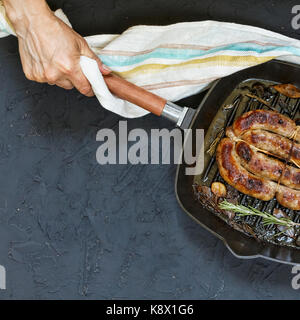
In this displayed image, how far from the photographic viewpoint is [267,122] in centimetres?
158

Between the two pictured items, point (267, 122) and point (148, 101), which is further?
point (267, 122)

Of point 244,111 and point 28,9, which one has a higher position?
point 28,9

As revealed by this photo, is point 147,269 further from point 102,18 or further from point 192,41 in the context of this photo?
point 102,18

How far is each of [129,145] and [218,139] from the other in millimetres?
358

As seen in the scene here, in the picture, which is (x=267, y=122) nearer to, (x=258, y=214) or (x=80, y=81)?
(x=258, y=214)

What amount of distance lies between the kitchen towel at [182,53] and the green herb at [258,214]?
46 cm

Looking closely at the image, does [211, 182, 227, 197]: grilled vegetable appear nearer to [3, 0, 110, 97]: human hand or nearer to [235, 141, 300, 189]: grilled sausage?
[235, 141, 300, 189]: grilled sausage

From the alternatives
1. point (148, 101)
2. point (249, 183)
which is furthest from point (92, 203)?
point (249, 183)

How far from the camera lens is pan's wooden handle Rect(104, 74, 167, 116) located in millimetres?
1470

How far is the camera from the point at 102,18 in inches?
67.9

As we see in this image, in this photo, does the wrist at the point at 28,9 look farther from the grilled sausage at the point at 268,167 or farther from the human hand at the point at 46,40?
the grilled sausage at the point at 268,167

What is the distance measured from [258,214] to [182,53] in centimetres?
67

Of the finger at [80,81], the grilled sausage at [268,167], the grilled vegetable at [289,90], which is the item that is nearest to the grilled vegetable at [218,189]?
the grilled sausage at [268,167]
